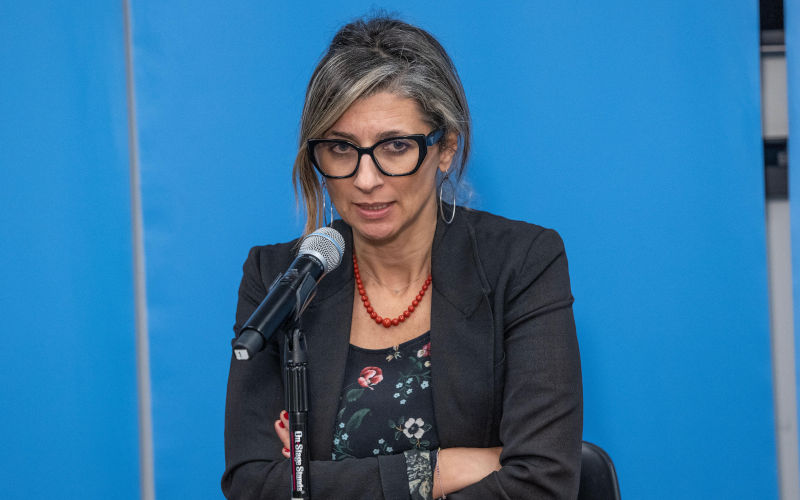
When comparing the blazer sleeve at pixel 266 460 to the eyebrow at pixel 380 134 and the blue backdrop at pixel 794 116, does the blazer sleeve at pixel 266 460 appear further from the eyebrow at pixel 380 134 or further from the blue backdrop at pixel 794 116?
the blue backdrop at pixel 794 116

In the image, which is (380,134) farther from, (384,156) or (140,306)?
(140,306)

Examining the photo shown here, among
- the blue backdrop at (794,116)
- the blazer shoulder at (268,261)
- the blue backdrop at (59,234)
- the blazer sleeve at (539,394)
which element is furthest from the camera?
the blue backdrop at (59,234)

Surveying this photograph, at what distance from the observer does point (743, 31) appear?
7.30 ft

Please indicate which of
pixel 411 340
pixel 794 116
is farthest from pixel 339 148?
pixel 794 116

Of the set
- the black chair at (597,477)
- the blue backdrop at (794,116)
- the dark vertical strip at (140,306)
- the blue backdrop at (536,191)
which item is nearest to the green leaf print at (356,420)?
the black chair at (597,477)

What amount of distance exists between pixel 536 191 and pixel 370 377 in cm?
84

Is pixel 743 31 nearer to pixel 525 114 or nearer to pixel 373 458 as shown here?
pixel 525 114

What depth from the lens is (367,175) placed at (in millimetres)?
1641

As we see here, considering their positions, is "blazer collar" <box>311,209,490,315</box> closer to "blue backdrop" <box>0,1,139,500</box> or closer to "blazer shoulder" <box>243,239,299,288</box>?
"blazer shoulder" <box>243,239,299,288</box>

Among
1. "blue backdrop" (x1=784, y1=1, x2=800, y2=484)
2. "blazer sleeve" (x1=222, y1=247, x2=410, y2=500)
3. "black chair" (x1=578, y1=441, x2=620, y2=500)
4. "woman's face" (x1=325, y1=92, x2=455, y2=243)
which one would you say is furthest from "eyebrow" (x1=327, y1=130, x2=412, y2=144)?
"blue backdrop" (x1=784, y1=1, x2=800, y2=484)

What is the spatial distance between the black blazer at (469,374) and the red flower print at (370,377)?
5cm

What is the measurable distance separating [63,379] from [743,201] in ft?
6.83

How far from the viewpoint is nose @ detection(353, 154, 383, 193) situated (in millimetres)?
1639

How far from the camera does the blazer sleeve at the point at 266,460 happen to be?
1574 mm
